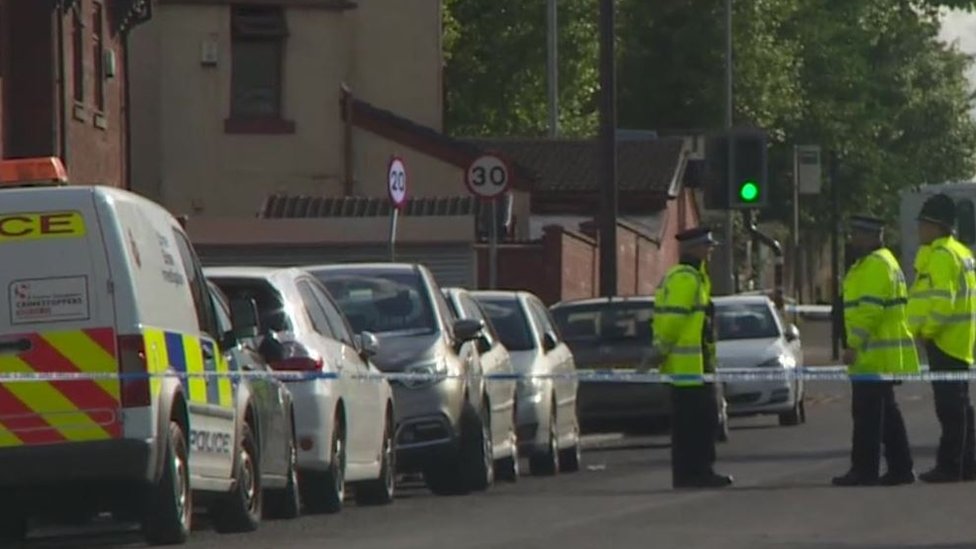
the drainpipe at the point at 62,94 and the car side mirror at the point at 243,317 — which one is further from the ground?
the drainpipe at the point at 62,94

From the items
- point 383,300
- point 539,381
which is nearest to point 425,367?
point 383,300

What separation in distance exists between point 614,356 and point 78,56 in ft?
30.7

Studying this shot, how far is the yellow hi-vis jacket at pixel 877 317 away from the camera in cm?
2009

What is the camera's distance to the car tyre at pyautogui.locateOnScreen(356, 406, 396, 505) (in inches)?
766

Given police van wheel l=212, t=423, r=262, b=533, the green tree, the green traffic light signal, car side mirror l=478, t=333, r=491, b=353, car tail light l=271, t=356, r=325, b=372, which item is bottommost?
police van wheel l=212, t=423, r=262, b=533

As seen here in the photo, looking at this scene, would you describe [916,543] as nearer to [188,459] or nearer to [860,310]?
[188,459]

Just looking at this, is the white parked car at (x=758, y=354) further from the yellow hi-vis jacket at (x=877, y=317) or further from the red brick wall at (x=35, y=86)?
the yellow hi-vis jacket at (x=877, y=317)

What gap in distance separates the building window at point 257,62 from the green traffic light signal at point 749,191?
16.6 m

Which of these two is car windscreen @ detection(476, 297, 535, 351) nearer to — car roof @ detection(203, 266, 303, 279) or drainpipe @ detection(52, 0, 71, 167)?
car roof @ detection(203, 266, 303, 279)

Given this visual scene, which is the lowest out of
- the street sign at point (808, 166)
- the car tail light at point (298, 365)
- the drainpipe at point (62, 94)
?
the car tail light at point (298, 365)

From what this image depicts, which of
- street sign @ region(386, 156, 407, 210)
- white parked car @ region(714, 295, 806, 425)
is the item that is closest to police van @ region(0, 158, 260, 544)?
street sign @ region(386, 156, 407, 210)

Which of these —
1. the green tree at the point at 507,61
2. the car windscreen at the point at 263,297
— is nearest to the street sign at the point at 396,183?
the car windscreen at the point at 263,297

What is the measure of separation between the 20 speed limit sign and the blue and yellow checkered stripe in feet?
43.2

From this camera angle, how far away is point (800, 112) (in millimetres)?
77250
